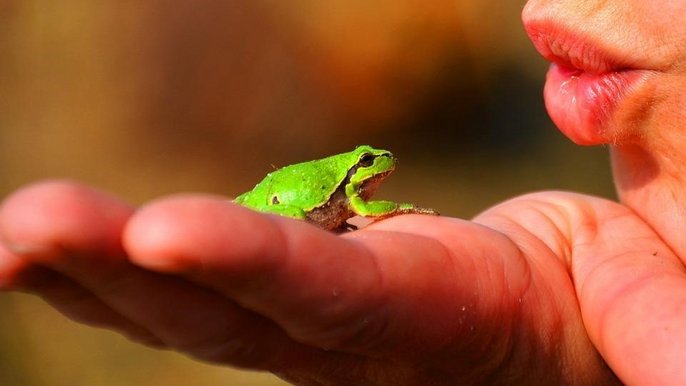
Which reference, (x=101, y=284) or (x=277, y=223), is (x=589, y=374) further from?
(x=101, y=284)

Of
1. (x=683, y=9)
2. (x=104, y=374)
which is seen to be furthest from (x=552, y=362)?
(x=104, y=374)

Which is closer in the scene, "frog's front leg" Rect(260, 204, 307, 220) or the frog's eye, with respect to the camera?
"frog's front leg" Rect(260, 204, 307, 220)

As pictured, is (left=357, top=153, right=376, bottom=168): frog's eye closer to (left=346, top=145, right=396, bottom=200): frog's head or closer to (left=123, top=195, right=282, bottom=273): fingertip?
(left=346, top=145, right=396, bottom=200): frog's head

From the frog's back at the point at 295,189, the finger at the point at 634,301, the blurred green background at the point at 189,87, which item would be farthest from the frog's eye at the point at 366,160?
the blurred green background at the point at 189,87

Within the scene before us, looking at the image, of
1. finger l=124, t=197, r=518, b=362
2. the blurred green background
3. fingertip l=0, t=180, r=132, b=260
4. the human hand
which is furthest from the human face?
the blurred green background

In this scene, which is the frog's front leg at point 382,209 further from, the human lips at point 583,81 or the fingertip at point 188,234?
the fingertip at point 188,234

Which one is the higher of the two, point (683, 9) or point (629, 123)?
point (683, 9)

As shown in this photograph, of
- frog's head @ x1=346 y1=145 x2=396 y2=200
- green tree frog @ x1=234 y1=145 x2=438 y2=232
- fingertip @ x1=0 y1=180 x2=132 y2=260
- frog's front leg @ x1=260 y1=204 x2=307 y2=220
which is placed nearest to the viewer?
fingertip @ x1=0 y1=180 x2=132 y2=260

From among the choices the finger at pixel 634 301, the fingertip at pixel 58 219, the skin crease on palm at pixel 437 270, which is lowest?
the finger at pixel 634 301
